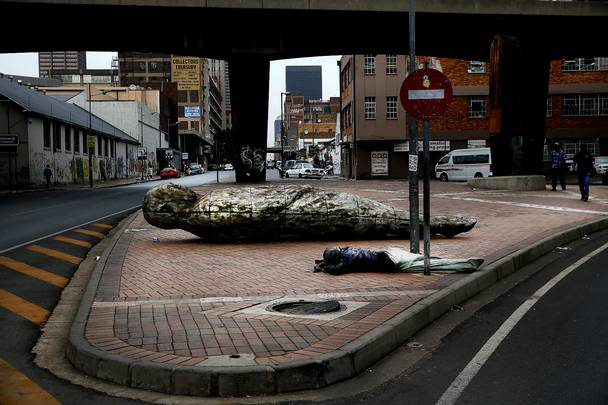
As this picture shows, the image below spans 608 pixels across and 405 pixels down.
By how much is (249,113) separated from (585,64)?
90.6ft

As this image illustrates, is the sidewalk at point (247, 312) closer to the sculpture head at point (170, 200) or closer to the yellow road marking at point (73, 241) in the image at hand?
the sculpture head at point (170, 200)

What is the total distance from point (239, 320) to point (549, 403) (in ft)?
8.76

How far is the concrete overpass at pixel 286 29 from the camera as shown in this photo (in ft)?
102

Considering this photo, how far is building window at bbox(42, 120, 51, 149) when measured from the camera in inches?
1719

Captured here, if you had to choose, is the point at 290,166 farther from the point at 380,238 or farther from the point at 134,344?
the point at 134,344

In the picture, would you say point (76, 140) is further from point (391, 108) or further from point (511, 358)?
point (511, 358)

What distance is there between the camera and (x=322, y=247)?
1054 cm

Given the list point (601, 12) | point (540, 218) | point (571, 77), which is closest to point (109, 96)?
point (571, 77)

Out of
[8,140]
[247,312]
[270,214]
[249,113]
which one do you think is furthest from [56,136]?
[247,312]

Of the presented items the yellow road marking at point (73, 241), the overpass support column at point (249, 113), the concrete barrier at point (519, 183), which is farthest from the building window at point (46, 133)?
the yellow road marking at point (73, 241)

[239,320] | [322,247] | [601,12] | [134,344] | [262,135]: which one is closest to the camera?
[134,344]

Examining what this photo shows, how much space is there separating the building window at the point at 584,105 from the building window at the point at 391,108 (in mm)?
13322

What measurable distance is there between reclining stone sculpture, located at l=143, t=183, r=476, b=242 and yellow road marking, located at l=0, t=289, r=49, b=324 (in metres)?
3.82

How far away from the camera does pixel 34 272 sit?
8930 millimetres
